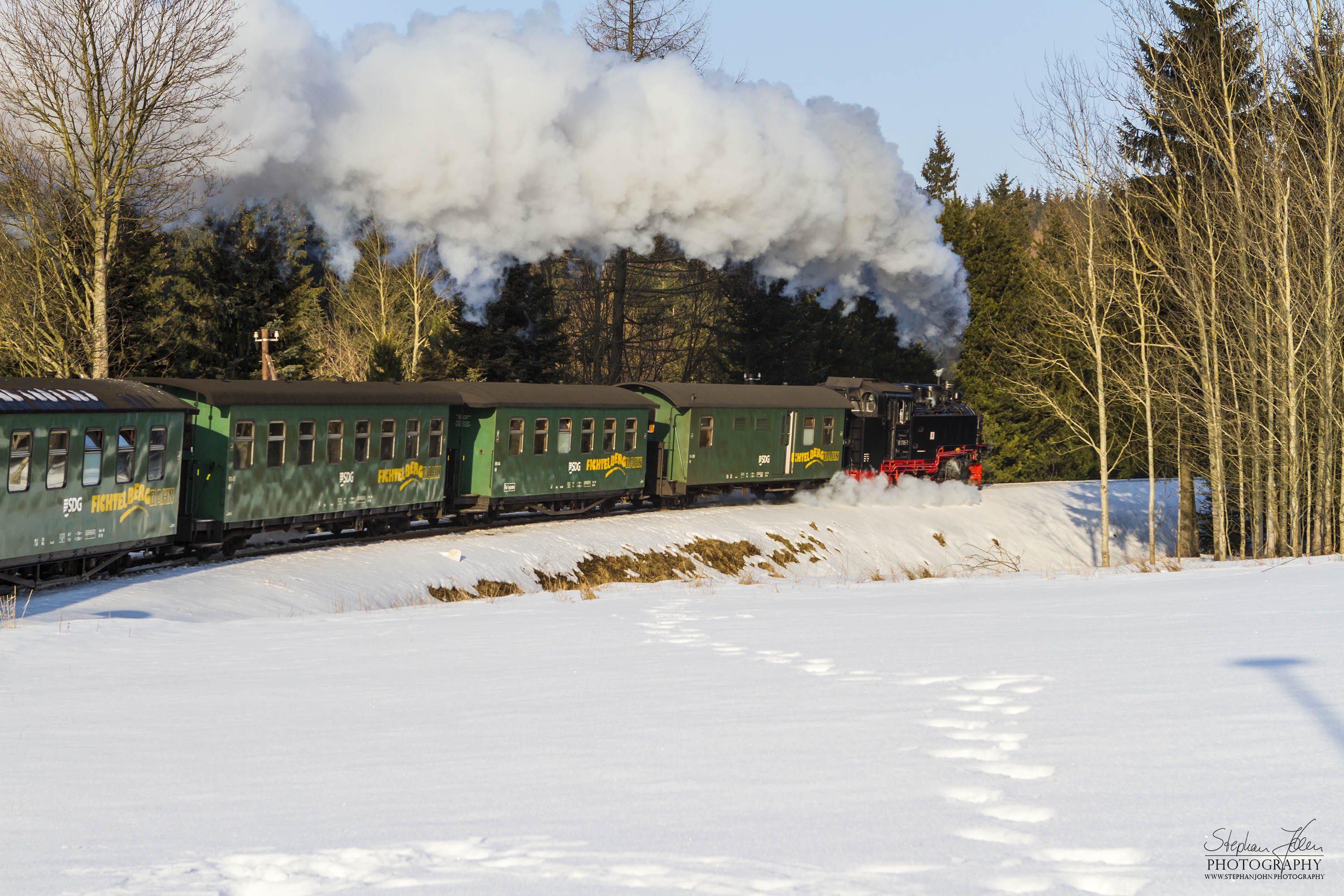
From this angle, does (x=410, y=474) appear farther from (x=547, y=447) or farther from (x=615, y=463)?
(x=615, y=463)

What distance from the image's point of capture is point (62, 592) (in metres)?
15.5

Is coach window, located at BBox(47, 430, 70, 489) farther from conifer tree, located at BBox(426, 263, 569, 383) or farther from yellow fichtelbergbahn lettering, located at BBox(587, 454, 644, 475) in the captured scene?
conifer tree, located at BBox(426, 263, 569, 383)

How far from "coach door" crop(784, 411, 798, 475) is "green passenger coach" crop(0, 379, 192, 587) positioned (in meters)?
17.3

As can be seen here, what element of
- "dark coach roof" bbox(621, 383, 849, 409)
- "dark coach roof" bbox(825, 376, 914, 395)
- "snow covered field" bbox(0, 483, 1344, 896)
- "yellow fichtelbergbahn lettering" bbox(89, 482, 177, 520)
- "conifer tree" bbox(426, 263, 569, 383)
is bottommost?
"snow covered field" bbox(0, 483, 1344, 896)

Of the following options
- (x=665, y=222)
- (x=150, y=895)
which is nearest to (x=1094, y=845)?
(x=150, y=895)

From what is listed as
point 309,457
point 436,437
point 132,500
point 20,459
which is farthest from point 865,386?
point 20,459

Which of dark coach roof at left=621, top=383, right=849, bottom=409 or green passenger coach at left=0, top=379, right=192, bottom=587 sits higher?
dark coach roof at left=621, top=383, right=849, bottom=409

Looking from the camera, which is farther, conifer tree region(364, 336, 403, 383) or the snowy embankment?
conifer tree region(364, 336, 403, 383)

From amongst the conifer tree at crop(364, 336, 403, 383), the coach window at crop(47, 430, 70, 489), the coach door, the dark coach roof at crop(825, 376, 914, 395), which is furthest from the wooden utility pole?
the dark coach roof at crop(825, 376, 914, 395)

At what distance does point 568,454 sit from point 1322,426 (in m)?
16.7

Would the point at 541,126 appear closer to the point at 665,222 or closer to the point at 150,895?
the point at 665,222

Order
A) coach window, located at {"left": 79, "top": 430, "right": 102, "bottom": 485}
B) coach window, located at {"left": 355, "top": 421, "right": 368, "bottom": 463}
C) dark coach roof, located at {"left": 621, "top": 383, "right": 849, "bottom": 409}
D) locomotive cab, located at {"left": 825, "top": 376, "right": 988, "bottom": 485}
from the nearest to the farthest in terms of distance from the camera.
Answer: coach window, located at {"left": 79, "top": 430, "right": 102, "bottom": 485}
coach window, located at {"left": 355, "top": 421, "right": 368, "bottom": 463}
dark coach roof, located at {"left": 621, "top": 383, "right": 849, "bottom": 409}
locomotive cab, located at {"left": 825, "top": 376, "right": 988, "bottom": 485}

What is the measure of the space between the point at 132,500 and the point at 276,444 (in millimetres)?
3147

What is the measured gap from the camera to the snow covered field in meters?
4.69
